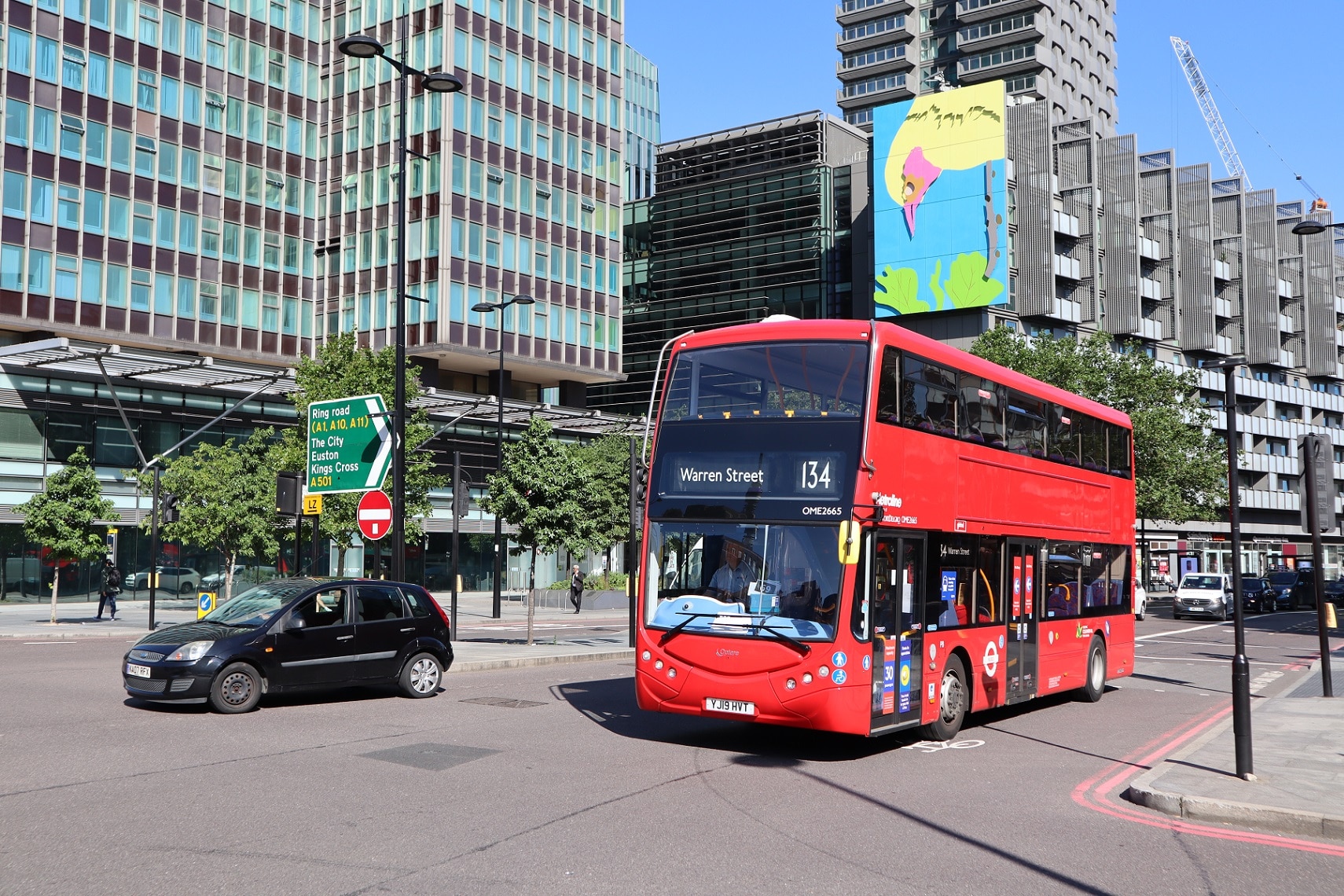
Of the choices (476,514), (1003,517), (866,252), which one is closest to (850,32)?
(866,252)

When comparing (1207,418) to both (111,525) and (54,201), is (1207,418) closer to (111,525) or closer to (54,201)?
(111,525)

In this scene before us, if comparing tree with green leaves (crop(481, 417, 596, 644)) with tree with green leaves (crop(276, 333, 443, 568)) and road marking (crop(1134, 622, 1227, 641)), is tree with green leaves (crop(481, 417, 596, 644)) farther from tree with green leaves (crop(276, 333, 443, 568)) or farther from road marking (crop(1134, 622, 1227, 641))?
road marking (crop(1134, 622, 1227, 641))

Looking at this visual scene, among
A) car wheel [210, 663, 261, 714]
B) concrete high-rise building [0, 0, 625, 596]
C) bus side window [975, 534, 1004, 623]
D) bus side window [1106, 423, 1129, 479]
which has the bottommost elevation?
car wheel [210, 663, 261, 714]

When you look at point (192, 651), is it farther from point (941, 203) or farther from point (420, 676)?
point (941, 203)

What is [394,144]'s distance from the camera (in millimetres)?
58219

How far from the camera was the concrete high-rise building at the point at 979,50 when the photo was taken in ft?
317

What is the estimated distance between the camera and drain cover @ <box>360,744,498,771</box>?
1062cm

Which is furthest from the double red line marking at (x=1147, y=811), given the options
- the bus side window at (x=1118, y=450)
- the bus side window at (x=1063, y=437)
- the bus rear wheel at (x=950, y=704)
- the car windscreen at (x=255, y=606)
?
the car windscreen at (x=255, y=606)

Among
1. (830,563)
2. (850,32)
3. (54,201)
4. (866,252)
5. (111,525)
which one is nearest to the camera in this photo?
(830,563)

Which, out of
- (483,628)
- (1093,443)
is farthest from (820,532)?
(483,628)

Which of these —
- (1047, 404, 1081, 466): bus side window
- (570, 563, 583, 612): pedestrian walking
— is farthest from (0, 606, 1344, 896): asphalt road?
(570, 563, 583, 612): pedestrian walking

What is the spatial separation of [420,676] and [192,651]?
10.8 ft

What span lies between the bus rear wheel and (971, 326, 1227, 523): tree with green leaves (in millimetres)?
42511

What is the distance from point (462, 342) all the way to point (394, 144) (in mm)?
11094
